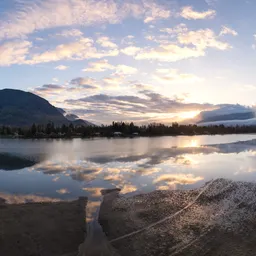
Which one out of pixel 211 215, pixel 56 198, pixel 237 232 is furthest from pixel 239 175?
pixel 56 198

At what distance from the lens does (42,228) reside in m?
18.0

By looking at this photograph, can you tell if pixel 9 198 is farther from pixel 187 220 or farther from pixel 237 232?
pixel 237 232

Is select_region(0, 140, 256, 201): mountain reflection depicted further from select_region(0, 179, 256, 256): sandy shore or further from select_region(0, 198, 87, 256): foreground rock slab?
select_region(0, 179, 256, 256): sandy shore

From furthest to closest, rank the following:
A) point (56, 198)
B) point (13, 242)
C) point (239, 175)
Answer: point (239, 175), point (56, 198), point (13, 242)

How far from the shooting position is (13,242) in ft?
52.4

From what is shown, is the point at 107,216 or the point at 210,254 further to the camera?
→ the point at 107,216

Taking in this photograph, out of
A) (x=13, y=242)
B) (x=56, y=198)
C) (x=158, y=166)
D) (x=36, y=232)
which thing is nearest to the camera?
(x=13, y=242)

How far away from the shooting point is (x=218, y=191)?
90.4ft

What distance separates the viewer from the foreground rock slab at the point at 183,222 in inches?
609

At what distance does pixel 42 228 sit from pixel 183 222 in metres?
9.10

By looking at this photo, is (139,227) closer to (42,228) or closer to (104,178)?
(42,228)

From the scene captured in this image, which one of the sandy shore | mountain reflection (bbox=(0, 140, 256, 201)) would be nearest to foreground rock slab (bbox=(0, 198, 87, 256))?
the sandy shore

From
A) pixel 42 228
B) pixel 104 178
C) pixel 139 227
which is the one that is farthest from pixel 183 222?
pixel 104 178

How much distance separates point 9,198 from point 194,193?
1685 centimetres
